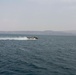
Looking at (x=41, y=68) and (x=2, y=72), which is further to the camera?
(x=41, y=68)

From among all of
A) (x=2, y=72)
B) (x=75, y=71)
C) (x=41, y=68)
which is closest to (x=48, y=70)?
(x=41, y=68)

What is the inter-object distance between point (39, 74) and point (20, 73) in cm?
371

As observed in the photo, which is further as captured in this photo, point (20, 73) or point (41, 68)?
point (41, 68)

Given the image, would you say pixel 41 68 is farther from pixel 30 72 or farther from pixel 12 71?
pixel 12 71

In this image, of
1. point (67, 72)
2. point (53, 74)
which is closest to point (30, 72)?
point (53, 74)

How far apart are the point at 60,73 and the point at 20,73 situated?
774 cm

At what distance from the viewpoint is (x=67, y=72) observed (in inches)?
1276

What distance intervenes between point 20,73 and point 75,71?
36.2ft

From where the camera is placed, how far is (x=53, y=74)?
31.2 meters

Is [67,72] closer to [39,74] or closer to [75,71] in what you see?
[75,71]

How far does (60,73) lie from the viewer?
1249 inches

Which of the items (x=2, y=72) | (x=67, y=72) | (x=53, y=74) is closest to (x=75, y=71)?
(x=67, y=72)

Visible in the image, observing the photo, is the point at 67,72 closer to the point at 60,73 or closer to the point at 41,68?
the point at 60,73

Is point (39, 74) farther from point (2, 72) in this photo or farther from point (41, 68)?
point (2, 72)
